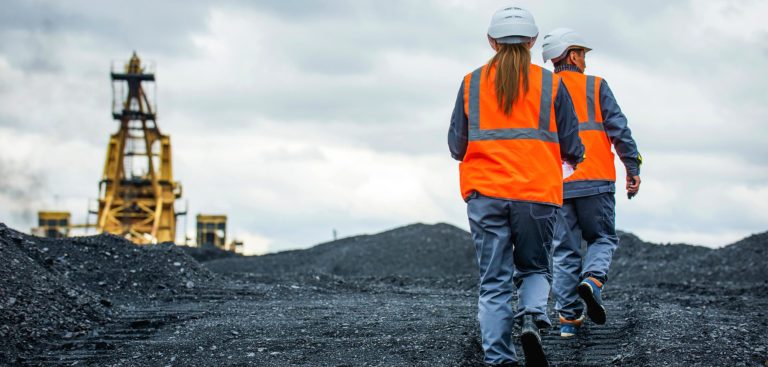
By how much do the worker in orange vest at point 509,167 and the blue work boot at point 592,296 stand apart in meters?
1.49

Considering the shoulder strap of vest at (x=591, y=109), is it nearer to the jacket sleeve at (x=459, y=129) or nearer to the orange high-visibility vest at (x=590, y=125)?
the orange high-visibility vest at (x=590, y=125)

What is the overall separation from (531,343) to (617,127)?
95.1 inches

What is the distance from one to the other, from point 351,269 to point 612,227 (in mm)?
16068

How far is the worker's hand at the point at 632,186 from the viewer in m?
7.39

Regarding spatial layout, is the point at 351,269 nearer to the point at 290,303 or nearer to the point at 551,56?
the point at 290,303

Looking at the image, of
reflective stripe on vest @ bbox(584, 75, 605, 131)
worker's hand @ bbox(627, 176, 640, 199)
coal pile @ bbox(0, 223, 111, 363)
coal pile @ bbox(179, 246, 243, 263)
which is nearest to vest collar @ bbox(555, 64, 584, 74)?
reflective stripe on vest @ bbox(584, 75, 605, 131)

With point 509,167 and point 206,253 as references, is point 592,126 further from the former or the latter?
point 206,253

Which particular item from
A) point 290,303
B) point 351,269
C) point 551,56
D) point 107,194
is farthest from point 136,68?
point 551,56

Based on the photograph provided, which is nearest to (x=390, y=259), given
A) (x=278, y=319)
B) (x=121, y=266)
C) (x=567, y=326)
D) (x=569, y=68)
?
(x=121, y=266)

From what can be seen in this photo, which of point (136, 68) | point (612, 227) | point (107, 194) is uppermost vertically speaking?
point (136, 68)

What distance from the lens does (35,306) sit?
8.84m

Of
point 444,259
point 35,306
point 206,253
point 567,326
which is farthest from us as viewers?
point 206,253

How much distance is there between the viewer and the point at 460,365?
20.7 feet

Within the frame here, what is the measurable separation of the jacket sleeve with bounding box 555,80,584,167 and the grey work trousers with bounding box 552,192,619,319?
1.56 metres
